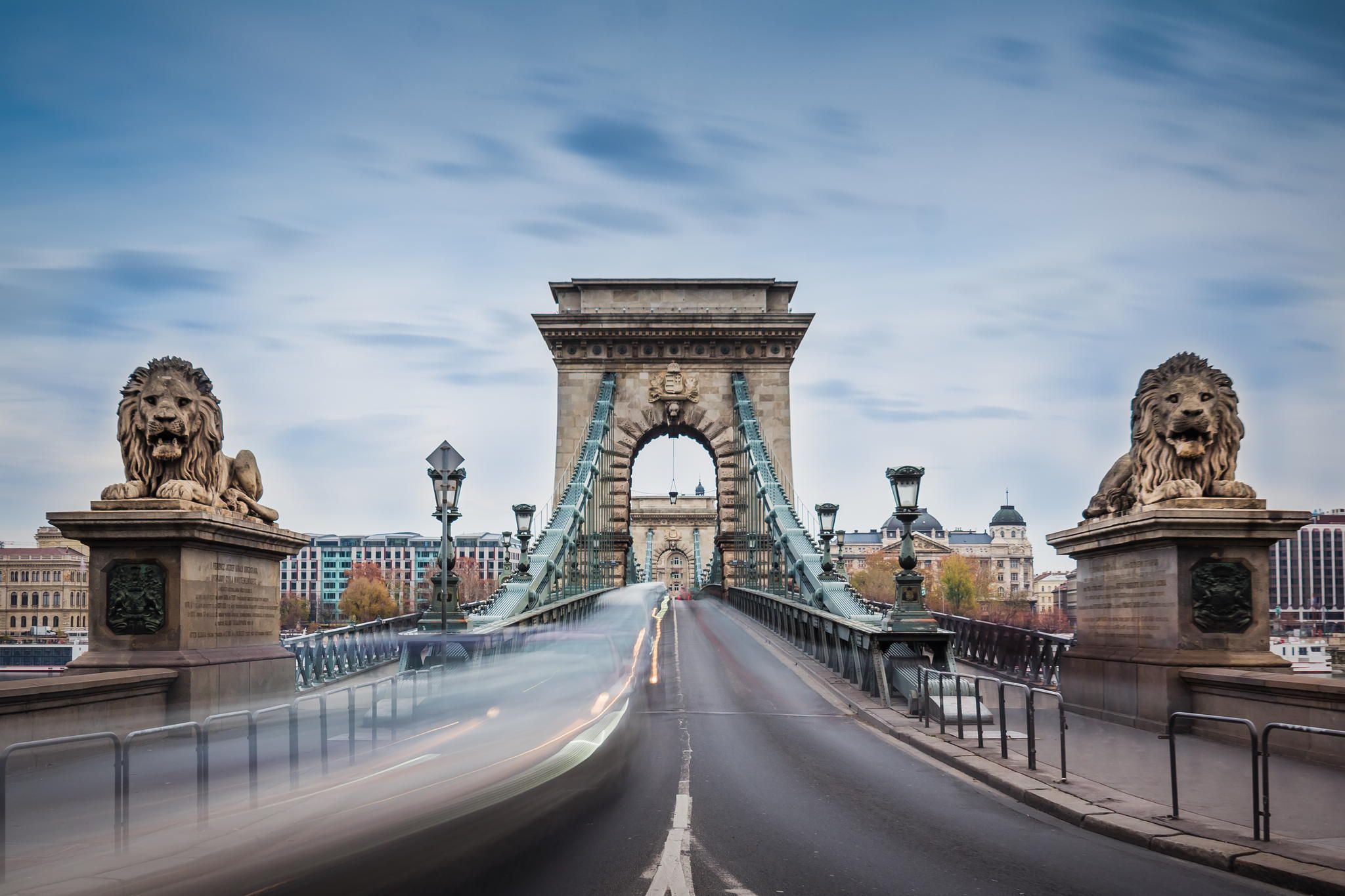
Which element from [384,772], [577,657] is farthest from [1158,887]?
[577,657]

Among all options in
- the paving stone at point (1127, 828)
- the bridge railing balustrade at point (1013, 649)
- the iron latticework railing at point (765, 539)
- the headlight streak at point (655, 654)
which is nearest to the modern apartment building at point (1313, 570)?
the iron latticework railing at point (765, 539)

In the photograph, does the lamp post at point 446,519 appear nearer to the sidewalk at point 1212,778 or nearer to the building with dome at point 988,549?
the sidewalk at point 1212,778

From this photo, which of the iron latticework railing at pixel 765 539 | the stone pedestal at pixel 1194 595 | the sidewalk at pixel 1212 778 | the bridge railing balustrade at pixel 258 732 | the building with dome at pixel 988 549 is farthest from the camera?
the building with dome at pixel 988 549

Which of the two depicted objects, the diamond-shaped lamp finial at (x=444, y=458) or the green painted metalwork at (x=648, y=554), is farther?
the green painted metalwork at (x=648, y=554)

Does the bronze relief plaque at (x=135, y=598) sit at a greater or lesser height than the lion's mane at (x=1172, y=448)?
lesser

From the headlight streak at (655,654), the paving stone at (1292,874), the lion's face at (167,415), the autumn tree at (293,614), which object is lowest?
the autumn tree at (293,614)

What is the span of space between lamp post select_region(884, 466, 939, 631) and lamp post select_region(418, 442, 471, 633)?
7.33m

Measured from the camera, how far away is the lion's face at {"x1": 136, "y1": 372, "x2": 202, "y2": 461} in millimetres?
12383

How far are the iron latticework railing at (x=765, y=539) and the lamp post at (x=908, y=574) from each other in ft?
11.5

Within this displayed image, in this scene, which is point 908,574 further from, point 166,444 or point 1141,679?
point 166,444

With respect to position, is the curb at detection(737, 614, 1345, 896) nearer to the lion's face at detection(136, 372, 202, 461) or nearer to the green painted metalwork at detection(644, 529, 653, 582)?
the lion's face at detection(136, 372, 202, 461)

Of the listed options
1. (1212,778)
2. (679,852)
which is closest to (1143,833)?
(1212,778)

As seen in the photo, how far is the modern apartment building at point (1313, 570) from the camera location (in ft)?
408

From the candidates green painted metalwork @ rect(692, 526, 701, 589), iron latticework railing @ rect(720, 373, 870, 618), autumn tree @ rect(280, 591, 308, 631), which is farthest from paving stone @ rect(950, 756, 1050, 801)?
autumn tree @ rect(280, 591, 308, 631)
